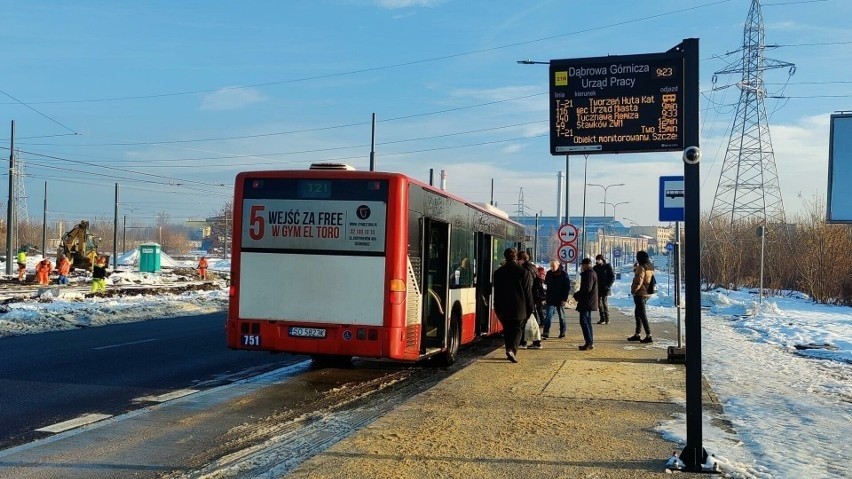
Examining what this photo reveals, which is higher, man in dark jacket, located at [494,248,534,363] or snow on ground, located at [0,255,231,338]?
man in dark jacket, located at [494,248,534,363]

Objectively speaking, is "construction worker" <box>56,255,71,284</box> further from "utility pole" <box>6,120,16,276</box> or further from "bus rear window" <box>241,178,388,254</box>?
"bus rear window" <box>241,178,388,254</box>

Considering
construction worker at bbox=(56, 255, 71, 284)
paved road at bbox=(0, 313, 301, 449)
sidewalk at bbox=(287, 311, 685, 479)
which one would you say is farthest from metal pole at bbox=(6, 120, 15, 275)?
sidewalk at bbox=(287, 311, 685, 479)

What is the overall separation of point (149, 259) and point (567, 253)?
123 ft

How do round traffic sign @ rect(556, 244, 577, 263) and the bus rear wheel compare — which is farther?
round traffic sign @ rect(556, 244, 577, 263)

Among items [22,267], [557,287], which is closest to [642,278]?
[557,287]

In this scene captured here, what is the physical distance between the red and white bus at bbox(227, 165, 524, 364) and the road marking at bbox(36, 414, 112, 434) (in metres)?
2.22

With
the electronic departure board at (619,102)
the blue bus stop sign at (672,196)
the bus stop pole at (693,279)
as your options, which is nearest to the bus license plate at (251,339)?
the electronic departure board at (619,102)

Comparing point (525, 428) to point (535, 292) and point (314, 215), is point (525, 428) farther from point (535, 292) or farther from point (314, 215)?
point (535, 292)

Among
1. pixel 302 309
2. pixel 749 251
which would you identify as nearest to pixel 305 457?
pixel 302 309

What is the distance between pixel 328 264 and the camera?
10.3m

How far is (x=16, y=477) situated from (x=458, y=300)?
805cm

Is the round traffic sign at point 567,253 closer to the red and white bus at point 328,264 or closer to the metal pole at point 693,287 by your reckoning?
the red and white bus at point 328,264

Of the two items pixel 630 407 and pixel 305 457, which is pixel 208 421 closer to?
pixel 305 457

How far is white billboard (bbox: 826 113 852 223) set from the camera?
2283 centimetres
